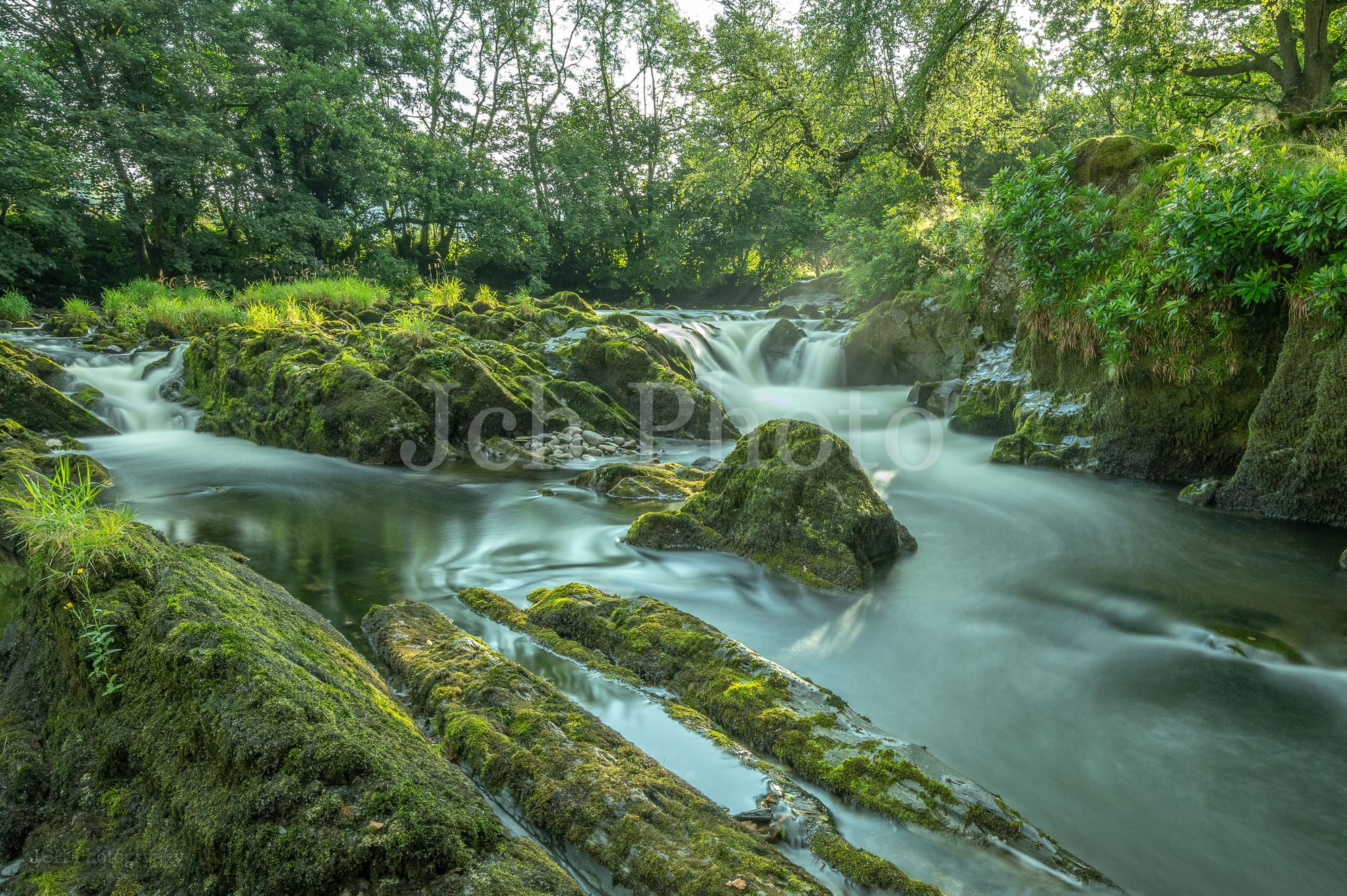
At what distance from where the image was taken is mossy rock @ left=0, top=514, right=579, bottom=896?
4.75ft

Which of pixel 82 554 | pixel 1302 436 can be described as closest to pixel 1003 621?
pixel 1302 436

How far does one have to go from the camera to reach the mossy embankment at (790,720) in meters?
2.44

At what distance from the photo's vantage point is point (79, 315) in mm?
16375

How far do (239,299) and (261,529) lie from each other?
48.2 feet

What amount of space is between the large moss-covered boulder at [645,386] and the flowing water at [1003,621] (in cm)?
327

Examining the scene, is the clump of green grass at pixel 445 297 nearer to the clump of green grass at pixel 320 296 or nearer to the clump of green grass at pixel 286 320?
the clump of green grass at pixel 320 296

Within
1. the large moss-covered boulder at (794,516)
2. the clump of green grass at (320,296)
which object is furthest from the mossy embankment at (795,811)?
the clump of green grass at (320,296)

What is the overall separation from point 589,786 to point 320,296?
63.6 feet

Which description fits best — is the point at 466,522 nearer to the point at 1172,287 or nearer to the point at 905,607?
the point at 905,607

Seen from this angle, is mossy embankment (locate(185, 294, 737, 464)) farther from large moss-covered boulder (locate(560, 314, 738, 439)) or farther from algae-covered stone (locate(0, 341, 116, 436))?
algae-covered stone (locate(0, 341, 116, 436))

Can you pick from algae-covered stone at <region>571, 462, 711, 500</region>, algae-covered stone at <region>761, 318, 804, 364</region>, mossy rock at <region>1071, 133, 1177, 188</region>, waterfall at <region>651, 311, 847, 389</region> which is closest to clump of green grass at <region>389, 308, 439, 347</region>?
algae-covered stone at <region>571, 462, 711, 500</region>

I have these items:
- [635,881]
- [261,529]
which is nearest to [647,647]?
[635,881]

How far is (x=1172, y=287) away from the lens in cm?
705

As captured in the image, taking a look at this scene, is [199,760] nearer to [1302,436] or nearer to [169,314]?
[1302,436]
